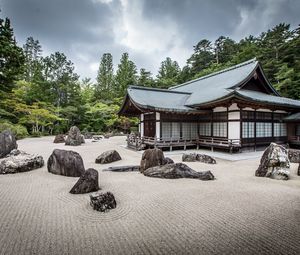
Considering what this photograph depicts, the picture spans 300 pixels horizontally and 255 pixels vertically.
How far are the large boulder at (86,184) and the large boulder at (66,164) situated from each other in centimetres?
185

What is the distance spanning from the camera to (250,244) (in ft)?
9.86

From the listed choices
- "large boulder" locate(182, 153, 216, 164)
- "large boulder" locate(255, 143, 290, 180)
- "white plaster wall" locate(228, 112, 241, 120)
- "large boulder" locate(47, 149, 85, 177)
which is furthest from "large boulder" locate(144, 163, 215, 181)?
"white plaster wall" locate(228, 112, 241, 120)

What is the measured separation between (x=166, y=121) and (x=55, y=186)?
10023mm

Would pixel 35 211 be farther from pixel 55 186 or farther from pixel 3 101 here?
pixel 3 101

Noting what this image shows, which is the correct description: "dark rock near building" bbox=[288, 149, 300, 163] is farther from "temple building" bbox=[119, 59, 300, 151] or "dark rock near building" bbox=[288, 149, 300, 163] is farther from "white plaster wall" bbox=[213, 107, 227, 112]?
"white plaster wall" bbox=[213, 107, 227, 112]

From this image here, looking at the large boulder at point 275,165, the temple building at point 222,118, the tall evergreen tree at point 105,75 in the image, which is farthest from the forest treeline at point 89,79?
the large boulder at point 275,165

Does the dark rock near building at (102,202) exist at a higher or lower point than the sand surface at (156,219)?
higher

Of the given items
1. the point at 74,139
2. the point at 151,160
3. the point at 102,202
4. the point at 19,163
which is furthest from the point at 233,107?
the point at 74,139

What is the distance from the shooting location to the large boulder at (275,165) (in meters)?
6.77

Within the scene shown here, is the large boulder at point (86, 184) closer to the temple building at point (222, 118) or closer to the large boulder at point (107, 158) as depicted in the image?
the large boulder at point (107, 158)

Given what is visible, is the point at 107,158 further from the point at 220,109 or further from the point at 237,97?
the point at 220,109

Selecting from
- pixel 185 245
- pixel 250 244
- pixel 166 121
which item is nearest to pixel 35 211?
pixel 185 245

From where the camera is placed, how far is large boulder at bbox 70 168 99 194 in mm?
5287

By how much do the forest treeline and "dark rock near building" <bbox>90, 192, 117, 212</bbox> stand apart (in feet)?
55.3
